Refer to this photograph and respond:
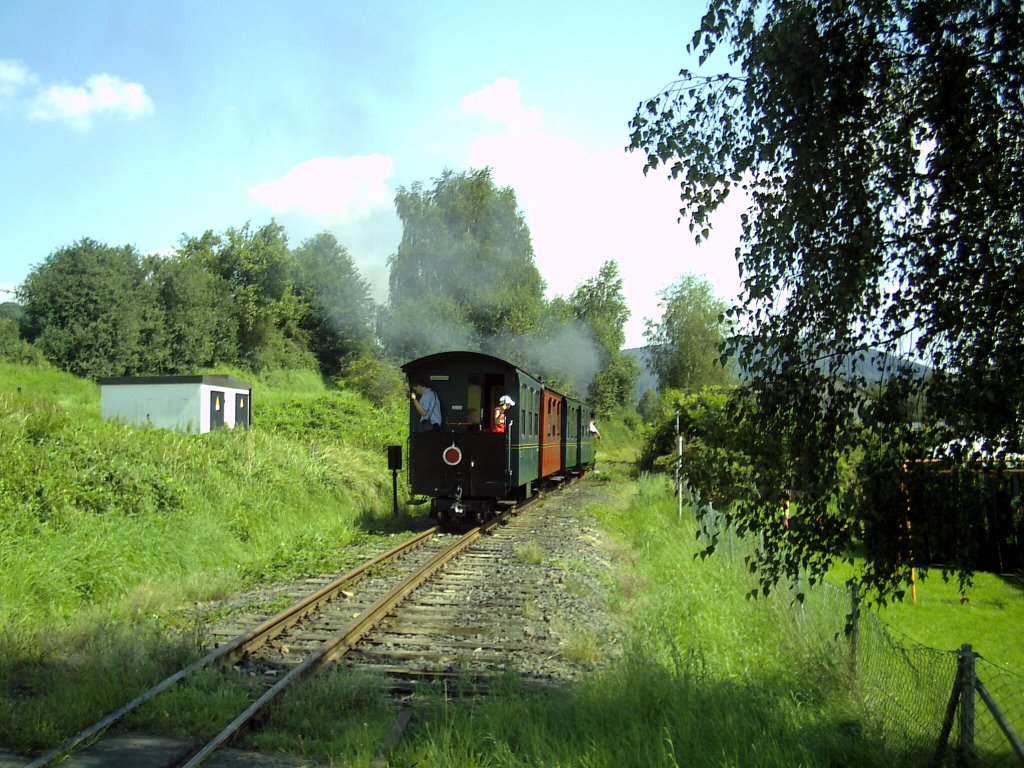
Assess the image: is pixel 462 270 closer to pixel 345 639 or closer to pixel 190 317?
pixel 190 317

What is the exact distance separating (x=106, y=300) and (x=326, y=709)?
36.6m

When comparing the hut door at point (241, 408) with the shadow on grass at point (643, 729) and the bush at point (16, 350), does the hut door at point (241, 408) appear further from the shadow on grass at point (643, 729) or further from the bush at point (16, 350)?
the shadow on grass at point (643, 729)

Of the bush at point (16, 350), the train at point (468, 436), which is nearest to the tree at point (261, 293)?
the bush at point (16, 350)

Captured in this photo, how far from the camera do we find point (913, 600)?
455 inches

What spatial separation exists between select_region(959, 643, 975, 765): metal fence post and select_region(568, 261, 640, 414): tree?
43.7 m

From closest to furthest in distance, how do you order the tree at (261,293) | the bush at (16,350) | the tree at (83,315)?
the bush at (16,350) → the tree at (83,315) → the tree at (261,293)

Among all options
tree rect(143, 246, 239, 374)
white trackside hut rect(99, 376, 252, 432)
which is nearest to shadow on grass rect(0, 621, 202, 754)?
white trackside hut rect(99, 376, 252, 432)

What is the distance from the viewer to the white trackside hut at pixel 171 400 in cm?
2488

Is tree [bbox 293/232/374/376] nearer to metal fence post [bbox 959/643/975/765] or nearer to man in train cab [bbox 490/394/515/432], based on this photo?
man in train cab [bbox 490/394/515/432]

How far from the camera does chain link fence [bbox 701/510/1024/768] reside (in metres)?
4.33

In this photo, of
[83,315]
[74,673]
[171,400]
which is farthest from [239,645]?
[83,315]

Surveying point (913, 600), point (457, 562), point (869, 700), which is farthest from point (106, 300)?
point (869, 700)

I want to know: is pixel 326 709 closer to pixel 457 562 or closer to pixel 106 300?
pixel 457 562

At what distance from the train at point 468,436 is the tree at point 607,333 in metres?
32.7
